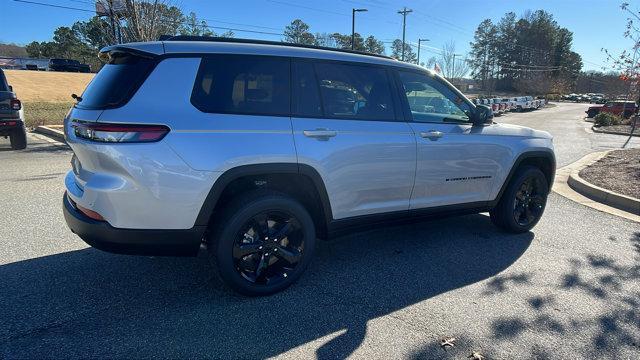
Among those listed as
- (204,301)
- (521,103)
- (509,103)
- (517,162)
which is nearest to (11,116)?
(204,301)

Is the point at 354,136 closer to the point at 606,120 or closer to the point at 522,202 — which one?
the point at 522,202

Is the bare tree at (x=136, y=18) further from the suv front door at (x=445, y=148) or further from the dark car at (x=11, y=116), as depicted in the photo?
the suv front door at (x=445, y=148)

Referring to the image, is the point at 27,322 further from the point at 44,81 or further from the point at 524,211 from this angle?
the point at 44,81

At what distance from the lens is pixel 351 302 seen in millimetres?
3242

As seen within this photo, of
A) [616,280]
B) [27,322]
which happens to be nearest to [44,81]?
[27,322]

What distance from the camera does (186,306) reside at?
311 centimetres

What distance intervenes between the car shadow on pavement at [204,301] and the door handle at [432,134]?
116cm

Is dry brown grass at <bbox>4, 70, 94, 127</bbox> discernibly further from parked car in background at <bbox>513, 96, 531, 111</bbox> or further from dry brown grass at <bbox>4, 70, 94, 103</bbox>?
parked car in background at <bbox>513, 96, 531, 111</bbox>

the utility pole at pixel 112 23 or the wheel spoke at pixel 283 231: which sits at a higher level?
the utility pole at pixel 112 23

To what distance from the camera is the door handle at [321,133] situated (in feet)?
10.6

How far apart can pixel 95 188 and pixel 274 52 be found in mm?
1591

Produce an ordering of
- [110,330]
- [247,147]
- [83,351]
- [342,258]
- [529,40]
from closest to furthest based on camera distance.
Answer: [83,351]
[110,330]
[247,147]
[342,258]
[529,40]

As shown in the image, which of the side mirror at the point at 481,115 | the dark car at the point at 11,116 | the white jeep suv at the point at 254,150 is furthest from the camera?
the dark car at the point at 11,116

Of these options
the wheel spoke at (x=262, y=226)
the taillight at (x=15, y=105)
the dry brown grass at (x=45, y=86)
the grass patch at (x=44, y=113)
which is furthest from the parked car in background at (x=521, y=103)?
the wheel spoke at (x=262, y=226)
